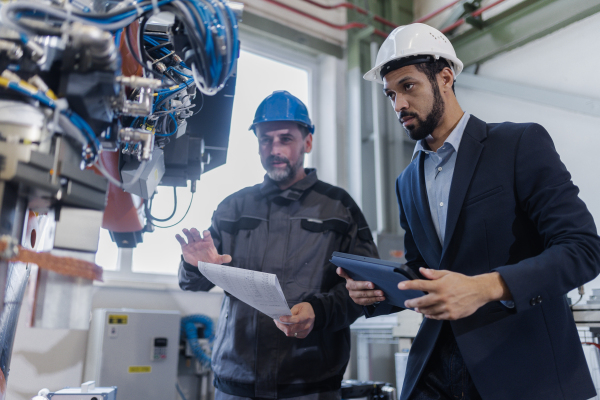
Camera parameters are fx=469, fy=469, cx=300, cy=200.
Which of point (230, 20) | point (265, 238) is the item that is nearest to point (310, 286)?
point (265, 238)

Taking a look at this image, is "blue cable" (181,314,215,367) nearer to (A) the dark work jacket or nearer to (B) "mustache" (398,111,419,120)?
(A) the dark work jacket

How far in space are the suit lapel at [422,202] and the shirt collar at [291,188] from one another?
0.51m

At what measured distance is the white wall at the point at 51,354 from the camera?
227 centimetres

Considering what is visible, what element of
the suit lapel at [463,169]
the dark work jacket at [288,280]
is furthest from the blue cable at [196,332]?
the suit lapel at [463,169]

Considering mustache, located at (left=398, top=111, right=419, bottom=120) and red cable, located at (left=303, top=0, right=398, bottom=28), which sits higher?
red cable, located at (left=303, top=0, right=398, bottom=28)

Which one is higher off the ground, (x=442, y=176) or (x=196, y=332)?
(x=442, y=176)

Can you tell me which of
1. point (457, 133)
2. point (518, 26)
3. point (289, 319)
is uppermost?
point (518, 26)

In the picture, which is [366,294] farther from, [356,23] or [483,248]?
[356,23]

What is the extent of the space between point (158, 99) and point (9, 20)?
0.43 m

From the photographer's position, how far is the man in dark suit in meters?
0.88

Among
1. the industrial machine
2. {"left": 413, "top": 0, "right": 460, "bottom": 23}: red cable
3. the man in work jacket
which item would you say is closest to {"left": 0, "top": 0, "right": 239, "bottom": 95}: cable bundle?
the industrial machine

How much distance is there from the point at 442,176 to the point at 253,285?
0.56m

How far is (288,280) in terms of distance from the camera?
5.07 ft

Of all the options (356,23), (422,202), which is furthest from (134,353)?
(356,23)
